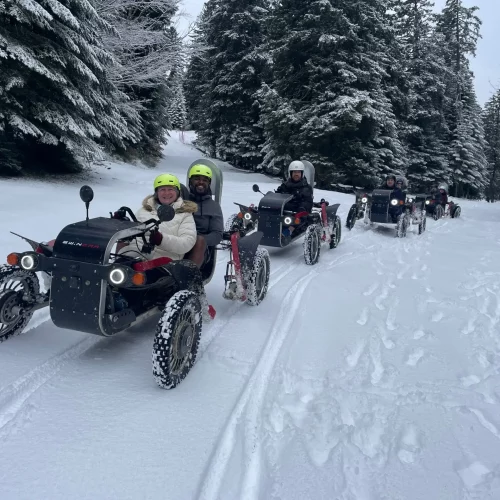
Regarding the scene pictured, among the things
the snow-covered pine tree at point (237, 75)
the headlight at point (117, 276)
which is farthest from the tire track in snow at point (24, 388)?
the snow-covered pine tree at point (237, 75)

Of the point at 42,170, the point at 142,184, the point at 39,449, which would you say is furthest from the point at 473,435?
the point at 142,184

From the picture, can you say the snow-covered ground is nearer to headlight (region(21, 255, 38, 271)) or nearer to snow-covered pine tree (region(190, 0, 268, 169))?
headlight (region(21, 255, 38, 271))

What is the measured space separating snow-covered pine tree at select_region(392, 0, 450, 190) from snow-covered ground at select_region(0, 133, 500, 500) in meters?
28.3

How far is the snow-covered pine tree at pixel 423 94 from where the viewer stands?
32125 mm

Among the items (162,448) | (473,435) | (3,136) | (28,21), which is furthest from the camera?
(3,136)

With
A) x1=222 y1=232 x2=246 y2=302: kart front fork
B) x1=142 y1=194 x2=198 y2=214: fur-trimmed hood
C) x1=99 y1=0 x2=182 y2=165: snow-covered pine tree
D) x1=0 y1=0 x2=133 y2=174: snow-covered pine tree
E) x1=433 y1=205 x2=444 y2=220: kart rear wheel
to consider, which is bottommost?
x1=222 y1=232 x2=246 y2=302: kart front fork

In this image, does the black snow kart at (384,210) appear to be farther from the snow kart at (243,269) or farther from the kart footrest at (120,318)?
the kart footrest at (120,318)

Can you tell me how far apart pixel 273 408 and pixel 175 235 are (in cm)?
206

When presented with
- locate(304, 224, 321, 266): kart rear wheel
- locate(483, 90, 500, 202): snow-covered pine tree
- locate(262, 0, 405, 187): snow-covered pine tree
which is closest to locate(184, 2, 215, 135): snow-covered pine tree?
locate(262, 0, 405, 187): snow-covered pine tree

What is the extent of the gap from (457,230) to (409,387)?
13792mm

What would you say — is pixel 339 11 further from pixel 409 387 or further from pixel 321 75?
pixel 409 387

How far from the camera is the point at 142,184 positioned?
16391 millimetres

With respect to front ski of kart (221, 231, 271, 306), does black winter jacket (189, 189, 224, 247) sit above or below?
A: above

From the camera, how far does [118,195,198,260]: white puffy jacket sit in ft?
14.7
